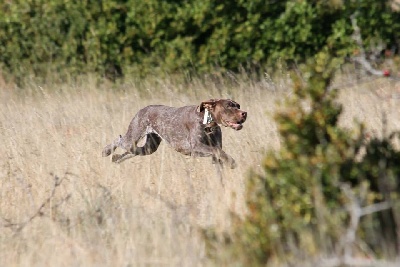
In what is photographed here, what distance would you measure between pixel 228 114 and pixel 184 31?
5.02 metres

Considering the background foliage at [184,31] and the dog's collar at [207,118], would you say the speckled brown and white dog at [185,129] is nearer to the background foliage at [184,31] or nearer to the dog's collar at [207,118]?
the dog's collar at [207,118]

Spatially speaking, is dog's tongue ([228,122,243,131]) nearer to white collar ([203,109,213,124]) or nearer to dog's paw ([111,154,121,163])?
white collar ([203,109,213,124])

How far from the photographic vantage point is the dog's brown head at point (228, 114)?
7.87 metres

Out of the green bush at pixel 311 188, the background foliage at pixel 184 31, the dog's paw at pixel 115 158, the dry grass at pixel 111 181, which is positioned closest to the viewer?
the green bush at pixel 311 188

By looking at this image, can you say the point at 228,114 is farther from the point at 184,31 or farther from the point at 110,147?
the point at 184,31

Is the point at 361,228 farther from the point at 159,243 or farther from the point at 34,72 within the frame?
the point at 34,72

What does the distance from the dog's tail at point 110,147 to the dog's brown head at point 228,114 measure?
1.21m

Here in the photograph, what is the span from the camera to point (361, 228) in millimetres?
4746

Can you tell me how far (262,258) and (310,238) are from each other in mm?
376

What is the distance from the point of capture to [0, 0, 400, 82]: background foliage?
41.2 ft

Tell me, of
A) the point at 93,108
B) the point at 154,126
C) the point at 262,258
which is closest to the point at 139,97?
the point at 93,108

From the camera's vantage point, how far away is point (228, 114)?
311 inches

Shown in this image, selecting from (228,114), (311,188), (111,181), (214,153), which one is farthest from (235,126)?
Result: (311,188)

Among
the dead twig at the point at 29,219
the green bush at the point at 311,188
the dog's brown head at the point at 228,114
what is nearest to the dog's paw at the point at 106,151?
the dog's brown head at the point at 228,114
